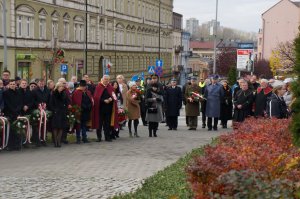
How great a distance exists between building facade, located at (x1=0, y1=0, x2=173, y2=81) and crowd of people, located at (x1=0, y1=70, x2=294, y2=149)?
23465 mm

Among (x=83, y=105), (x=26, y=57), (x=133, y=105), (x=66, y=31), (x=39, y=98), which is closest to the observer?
(x=39, y=98)

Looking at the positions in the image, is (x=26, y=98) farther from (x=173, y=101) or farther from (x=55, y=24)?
(x=55, y=24)

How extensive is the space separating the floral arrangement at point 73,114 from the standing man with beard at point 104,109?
832 millimetres

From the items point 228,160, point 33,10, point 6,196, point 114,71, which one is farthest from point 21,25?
point 228,160

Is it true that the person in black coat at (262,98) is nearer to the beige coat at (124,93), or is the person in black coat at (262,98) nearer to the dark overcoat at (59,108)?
the beige coat at (124,93)

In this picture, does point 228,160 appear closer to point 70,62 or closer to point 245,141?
point 245,141

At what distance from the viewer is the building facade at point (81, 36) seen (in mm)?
44875

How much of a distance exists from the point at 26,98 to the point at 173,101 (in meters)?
6.97

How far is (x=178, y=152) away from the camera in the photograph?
15.0 meters

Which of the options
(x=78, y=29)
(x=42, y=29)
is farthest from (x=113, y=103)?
(x=78, y=29)

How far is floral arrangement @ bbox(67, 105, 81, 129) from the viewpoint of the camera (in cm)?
1641

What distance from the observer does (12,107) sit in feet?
49.5

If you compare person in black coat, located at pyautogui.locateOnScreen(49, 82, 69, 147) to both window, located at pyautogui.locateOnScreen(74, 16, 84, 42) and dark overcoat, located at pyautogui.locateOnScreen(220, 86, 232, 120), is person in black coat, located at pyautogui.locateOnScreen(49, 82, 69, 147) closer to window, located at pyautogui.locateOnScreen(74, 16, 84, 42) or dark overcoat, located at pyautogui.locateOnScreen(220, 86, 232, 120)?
dark overcoat, located at pyautogui.locateOnScreen(220, 86, 232, 120)

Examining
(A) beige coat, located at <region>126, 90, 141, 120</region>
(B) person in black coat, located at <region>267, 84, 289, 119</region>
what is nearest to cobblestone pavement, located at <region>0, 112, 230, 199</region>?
(A) beige coat, located at <region>126, 90, 141, 120</region>
